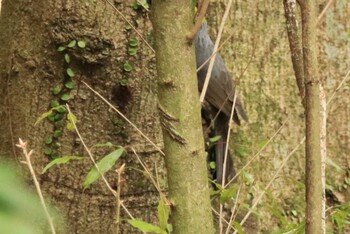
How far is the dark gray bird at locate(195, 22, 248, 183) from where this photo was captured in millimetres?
2795

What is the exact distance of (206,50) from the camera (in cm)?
336

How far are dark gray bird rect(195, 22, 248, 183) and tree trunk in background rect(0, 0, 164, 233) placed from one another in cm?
45

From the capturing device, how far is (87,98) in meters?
2.40

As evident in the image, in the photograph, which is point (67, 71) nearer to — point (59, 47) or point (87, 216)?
point (59, 47)

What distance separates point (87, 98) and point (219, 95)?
49.5 inches

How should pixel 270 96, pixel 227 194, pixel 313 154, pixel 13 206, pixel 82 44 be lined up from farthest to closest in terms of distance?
pixel 270 96, pixel 82 44, pixel 227 194, pixel 313 154, pixel 13 206

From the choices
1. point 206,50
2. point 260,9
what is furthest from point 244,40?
point 206,50

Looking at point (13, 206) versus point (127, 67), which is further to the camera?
point (127, 67)

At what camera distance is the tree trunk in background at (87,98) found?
7.79 feet

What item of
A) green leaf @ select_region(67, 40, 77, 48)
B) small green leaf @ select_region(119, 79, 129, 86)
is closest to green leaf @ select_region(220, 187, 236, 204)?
small green leaf @ select_region(119, 79, 129, 86)

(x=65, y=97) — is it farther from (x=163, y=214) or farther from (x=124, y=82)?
(x=163, y=214)

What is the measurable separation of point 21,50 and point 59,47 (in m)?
0.17

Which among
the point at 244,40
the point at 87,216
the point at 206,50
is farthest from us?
the point at 206,50

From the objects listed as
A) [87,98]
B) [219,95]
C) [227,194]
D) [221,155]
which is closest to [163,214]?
[227,194]
